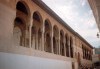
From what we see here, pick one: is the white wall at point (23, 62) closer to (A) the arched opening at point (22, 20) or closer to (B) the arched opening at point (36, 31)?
(A) the arched opening at point (22, 20)

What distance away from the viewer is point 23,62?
11.5 m

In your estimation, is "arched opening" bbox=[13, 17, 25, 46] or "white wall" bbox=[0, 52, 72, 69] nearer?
"white wall" bbox=[0, 52, 72, 69]

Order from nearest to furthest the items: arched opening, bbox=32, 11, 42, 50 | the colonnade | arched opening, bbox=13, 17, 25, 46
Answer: the colonnade → arched opening, bbox=13, 17, 25, 46 → arched opening, bbox=32, 11, 42, 50

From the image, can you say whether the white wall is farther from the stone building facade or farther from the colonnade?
the colonnade

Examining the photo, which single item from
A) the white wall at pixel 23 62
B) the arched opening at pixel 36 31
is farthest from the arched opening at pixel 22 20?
the white wall at pixel 23 62

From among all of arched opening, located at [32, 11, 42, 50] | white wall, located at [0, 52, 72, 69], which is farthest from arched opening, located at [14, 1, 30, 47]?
white wall, located at [0, 52, 72, 69]

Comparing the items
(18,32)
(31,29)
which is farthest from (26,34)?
(18,32)

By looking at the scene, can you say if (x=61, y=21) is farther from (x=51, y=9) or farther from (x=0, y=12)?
(x=0, y=12)

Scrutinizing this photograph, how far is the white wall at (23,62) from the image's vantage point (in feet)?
31.6

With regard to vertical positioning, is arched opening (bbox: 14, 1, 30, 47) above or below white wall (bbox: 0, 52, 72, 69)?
above

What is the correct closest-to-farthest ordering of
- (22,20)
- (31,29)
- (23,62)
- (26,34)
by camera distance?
(23,62) → (26,34) → (22,20) → (31,29)

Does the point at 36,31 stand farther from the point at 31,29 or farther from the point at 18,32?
the point at 18,32

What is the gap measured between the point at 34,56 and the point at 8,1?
4.76 m

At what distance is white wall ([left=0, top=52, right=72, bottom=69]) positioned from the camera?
379 inches
